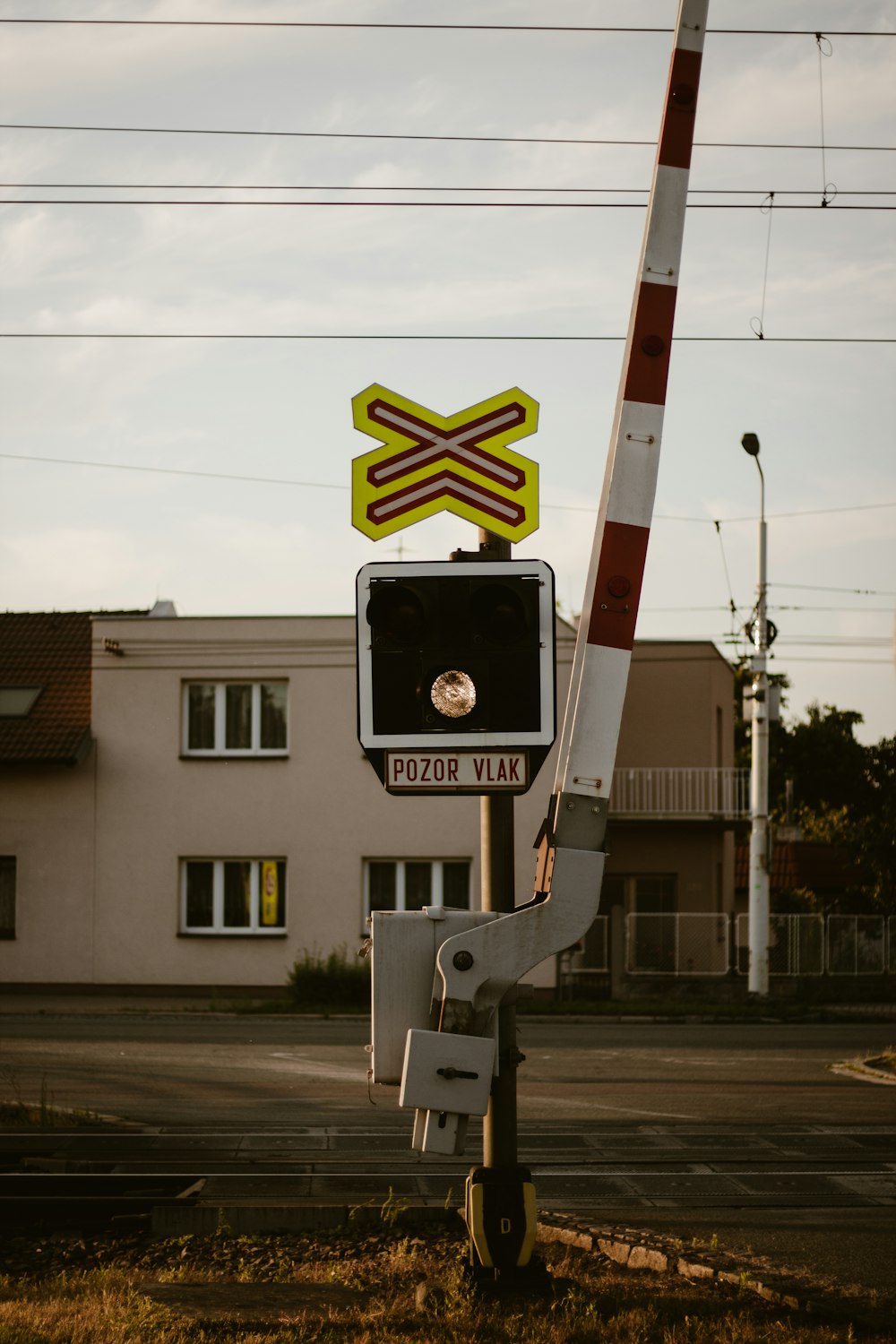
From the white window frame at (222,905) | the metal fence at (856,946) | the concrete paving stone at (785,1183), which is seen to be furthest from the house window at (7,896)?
the concrete paving stone at (785,1183)

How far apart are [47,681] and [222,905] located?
6.15 meters

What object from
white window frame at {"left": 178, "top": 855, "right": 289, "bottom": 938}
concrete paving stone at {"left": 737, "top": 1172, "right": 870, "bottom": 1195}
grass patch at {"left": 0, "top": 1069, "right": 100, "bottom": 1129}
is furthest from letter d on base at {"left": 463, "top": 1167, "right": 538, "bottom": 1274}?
white window frame at {"left": 178, "top": 855, "right": 289, "bottom": 938}

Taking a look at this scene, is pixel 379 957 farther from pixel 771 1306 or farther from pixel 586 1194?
pixel 586 1194

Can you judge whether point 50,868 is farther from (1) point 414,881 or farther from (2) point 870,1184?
(2) point 870,1184

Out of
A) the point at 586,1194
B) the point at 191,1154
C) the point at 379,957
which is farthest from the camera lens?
the point at 191,1154

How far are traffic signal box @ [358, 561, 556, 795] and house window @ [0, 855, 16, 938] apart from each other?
26.6 m

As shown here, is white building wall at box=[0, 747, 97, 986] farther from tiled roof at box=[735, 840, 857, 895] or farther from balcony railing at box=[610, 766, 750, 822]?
tiled roof at box=[735, 840, 857, 895]

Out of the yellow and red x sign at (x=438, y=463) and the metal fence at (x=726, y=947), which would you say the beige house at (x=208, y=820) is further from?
the yellow and red x sign at (x=438, y=463)

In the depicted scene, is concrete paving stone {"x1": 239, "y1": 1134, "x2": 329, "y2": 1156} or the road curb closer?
the road curb

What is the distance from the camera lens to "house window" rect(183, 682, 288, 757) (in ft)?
99.5

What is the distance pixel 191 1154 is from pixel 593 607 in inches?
278

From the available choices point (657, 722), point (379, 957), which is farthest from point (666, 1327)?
point (657, 722)

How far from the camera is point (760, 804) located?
27156 mm

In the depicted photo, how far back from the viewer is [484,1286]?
17.6ft
